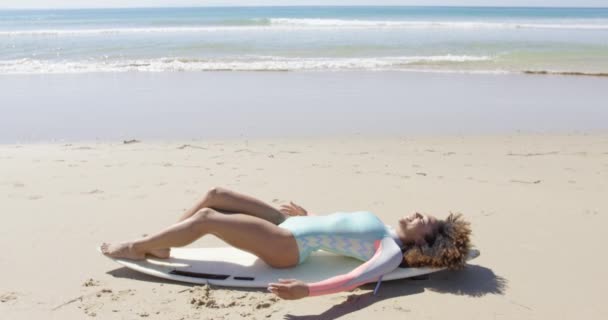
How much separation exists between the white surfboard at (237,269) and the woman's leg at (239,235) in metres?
0.12

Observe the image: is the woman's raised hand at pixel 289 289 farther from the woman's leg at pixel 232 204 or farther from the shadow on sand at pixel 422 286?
the woman's leg at pixel 232 204

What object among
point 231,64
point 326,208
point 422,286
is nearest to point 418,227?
point 422,286

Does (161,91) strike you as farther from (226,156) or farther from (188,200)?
(188,200)

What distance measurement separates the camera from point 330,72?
15523 millimetres

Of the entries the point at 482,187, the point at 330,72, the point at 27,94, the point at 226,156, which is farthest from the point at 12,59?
the point at 482,187

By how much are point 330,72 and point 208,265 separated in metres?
11.9

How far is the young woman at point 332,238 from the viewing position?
12.8 feet

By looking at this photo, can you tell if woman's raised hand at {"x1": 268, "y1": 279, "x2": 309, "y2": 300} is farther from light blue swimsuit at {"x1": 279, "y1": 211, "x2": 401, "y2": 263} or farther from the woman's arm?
light blue swimsuit at {"x1": 279, "y1": 211, "x2": 401, "y2": 263}

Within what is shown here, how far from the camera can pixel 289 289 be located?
3.45 m

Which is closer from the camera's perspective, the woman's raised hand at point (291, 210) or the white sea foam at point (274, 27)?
the woman's raised hand at point (291, 210)

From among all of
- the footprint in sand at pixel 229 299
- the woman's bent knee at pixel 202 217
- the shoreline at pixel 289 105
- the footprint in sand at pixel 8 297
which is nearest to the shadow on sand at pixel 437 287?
the footprint in sand at pixel 229 299

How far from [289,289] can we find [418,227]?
1.02 meters

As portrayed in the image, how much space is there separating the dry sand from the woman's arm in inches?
5.4

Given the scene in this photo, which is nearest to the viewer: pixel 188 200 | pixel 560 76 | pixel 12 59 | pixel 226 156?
pixel 188 200
